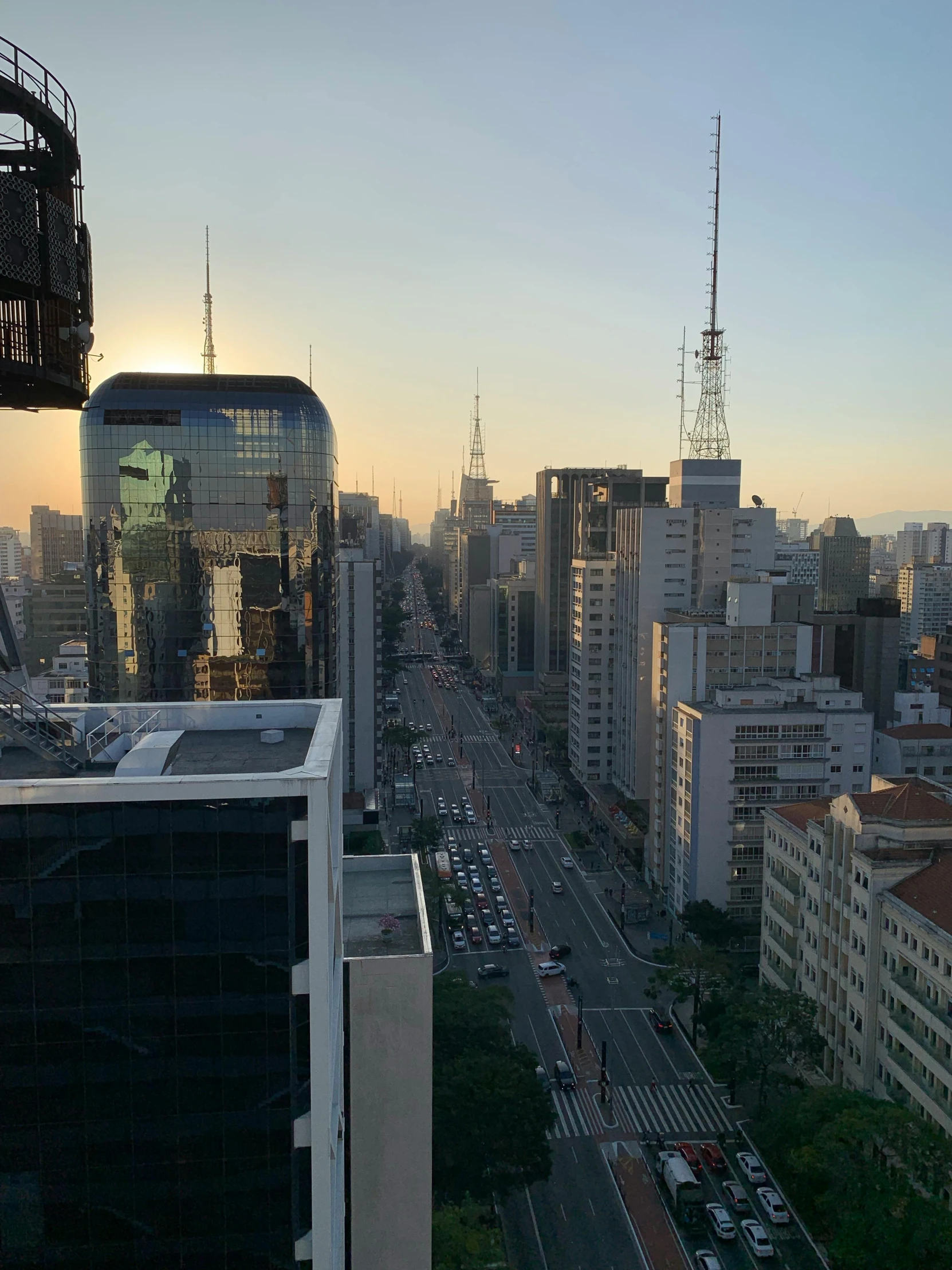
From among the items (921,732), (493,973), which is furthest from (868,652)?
(493,973)

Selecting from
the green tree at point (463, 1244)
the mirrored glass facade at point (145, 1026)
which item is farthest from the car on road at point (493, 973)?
the mirrored glass facade at point (145, 1026)

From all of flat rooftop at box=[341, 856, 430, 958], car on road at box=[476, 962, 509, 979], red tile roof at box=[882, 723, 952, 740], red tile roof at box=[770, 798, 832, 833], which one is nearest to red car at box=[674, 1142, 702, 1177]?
red tile roof at box=[770, 798, 832, 833]

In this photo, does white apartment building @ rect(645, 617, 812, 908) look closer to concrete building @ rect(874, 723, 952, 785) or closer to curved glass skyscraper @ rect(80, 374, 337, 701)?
concrete building @ rect(874, 723, 952, 785)

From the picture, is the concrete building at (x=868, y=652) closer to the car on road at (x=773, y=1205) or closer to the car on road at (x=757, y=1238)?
the car on road at (x=773, y=1205)

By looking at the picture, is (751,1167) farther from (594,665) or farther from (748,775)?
(594,665)

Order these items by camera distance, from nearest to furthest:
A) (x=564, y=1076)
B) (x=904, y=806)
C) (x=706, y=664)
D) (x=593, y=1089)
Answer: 1. (x=904, y=806)
2. (x=593, y=1089)
3. (x=564, y=1076)
4. (x=706, y=664)

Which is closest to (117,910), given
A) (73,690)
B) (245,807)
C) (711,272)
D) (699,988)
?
(245,807)

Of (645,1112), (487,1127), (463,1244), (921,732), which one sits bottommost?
(645,1112)
